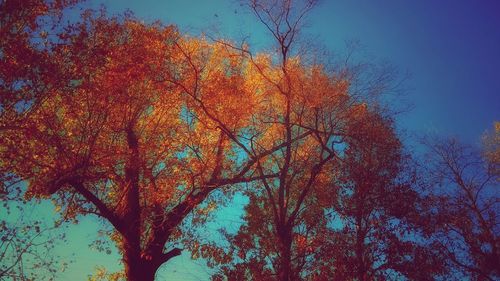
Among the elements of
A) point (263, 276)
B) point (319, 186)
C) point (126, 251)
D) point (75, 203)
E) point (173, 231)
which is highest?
point (319, 186)

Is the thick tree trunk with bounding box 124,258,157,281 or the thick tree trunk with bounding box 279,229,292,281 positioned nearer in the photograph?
the thick tree trunk with bounding box 279,229,292,281

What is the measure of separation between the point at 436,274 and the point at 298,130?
29.3 feet

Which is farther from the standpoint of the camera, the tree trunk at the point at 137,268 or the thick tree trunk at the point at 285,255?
the tree trunk at the point at 137,268

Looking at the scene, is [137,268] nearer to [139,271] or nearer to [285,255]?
[139,271]

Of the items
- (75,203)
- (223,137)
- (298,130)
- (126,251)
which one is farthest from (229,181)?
(75,203)

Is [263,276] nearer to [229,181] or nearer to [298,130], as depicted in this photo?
[229,181]

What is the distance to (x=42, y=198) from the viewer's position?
16.3 metres

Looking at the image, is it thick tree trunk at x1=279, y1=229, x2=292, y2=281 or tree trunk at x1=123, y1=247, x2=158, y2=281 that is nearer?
thick tree trunk at x1=279, y1=229, x2=292, y2=281

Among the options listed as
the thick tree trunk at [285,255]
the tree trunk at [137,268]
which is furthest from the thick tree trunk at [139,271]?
the thick tree trunk at [285,255]

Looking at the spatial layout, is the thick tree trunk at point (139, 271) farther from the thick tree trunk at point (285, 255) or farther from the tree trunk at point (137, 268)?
the thick tree trunk at point (285, 255)

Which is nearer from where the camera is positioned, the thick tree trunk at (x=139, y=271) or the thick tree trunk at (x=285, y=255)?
the thick tree trunk at (x=285, y=255)

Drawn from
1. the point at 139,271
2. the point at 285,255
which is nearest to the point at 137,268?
the point at 139,271

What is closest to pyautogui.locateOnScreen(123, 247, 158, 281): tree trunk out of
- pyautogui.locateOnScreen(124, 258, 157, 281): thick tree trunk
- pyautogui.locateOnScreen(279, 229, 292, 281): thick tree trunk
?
pyautogui.locateOnScreen(124, 258, 157, 281): thick tree trunk

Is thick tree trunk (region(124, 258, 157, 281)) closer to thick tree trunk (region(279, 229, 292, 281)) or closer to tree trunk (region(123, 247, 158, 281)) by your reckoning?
tree trunk (region(123, 247, 158, 281))
